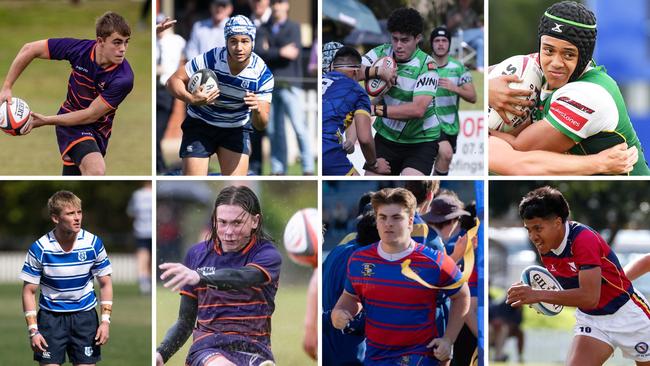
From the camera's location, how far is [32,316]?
6.36m

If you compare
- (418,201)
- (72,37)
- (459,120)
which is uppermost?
(72,37)

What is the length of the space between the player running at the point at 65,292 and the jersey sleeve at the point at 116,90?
1.96ft

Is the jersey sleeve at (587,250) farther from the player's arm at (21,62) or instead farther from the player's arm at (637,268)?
the player's arm at (21,62)

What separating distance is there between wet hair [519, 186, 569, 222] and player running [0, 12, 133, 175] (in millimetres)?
2340

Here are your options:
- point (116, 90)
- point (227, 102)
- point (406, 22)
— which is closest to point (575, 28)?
point (406, 22)

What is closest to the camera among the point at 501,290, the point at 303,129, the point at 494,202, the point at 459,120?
the point at 459,120

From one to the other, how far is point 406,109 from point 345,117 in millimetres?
365

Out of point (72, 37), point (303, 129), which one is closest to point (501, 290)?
point (303, 129)

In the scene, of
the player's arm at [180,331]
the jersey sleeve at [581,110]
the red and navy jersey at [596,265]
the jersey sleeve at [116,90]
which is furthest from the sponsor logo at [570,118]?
the jersey sleeve at [116,90]

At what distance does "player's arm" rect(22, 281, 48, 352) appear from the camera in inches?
250

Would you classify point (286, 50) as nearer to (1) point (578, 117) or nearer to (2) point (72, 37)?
(2) point (72, 37)

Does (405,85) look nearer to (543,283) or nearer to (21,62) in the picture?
(543,283)

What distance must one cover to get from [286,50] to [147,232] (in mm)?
4597

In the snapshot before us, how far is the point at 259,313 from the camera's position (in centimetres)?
661
